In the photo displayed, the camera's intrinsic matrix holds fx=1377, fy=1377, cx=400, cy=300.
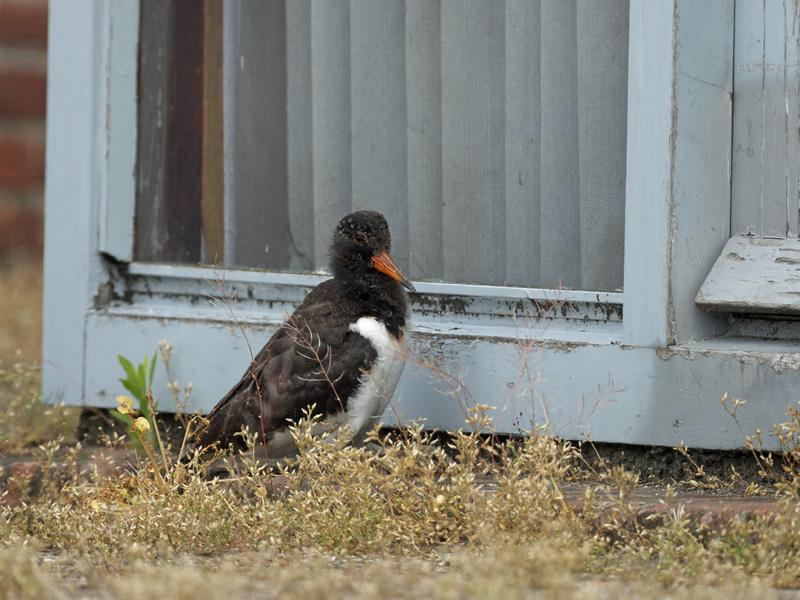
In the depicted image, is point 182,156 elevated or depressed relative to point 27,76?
depressed

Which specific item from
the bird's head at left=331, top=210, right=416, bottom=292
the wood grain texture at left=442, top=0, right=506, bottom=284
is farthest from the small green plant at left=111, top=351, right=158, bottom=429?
the wood grain texture at left=442, top=0, right=506, bottom=284

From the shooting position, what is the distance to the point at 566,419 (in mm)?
4605

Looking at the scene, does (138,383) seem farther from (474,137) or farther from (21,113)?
(21,113)

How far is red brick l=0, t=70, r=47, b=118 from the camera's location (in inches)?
377

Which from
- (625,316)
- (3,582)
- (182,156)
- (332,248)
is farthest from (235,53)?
(3,582)

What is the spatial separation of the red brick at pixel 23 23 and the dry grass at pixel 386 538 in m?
5.75

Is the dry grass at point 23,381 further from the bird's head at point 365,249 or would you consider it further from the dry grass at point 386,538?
the bird's head at point 365,249

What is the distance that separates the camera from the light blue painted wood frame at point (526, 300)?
4391 mm

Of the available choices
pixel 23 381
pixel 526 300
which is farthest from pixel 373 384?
pixel 23 381

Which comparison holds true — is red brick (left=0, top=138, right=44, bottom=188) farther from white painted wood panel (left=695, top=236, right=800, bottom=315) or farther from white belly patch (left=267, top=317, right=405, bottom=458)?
white painted wood panel (left=695, top=236, right=800, bottom=315)

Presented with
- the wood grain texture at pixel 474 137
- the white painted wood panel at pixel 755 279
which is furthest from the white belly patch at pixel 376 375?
the white painted wood panel at pixel 755 279

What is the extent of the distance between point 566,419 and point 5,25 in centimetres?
645

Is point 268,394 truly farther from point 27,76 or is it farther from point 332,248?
point 27,76

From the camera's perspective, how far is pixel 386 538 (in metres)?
3.86
